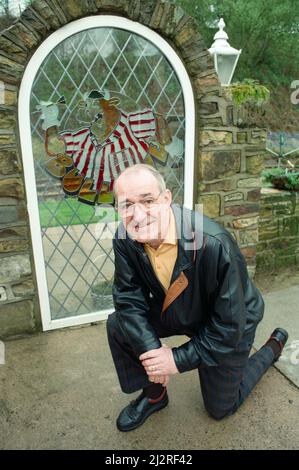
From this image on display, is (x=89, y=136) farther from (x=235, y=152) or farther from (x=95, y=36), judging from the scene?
(x=235, y=152)

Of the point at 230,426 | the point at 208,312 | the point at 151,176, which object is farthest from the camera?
the point at 230,426

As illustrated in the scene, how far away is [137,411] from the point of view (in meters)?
1.91

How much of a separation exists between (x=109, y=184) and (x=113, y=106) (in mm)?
534

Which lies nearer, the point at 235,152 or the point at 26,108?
the point at 26,108

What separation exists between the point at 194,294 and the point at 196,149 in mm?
→ 1489

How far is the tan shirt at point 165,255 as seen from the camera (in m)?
1.61

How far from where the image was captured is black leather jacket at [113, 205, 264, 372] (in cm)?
154

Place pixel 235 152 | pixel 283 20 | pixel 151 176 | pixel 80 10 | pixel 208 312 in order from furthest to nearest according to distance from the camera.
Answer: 1. pixel 283 20
2. pixel 235 152
3. pixel 80 10
4. pixel 208 312
5. pixel 151 176

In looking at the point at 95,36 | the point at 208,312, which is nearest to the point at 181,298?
the point at 208,312

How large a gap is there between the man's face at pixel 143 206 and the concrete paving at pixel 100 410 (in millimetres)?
1008

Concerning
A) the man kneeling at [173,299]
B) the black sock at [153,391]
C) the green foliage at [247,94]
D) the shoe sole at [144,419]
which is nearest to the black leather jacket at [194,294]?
the man kneeling at [173,299]
